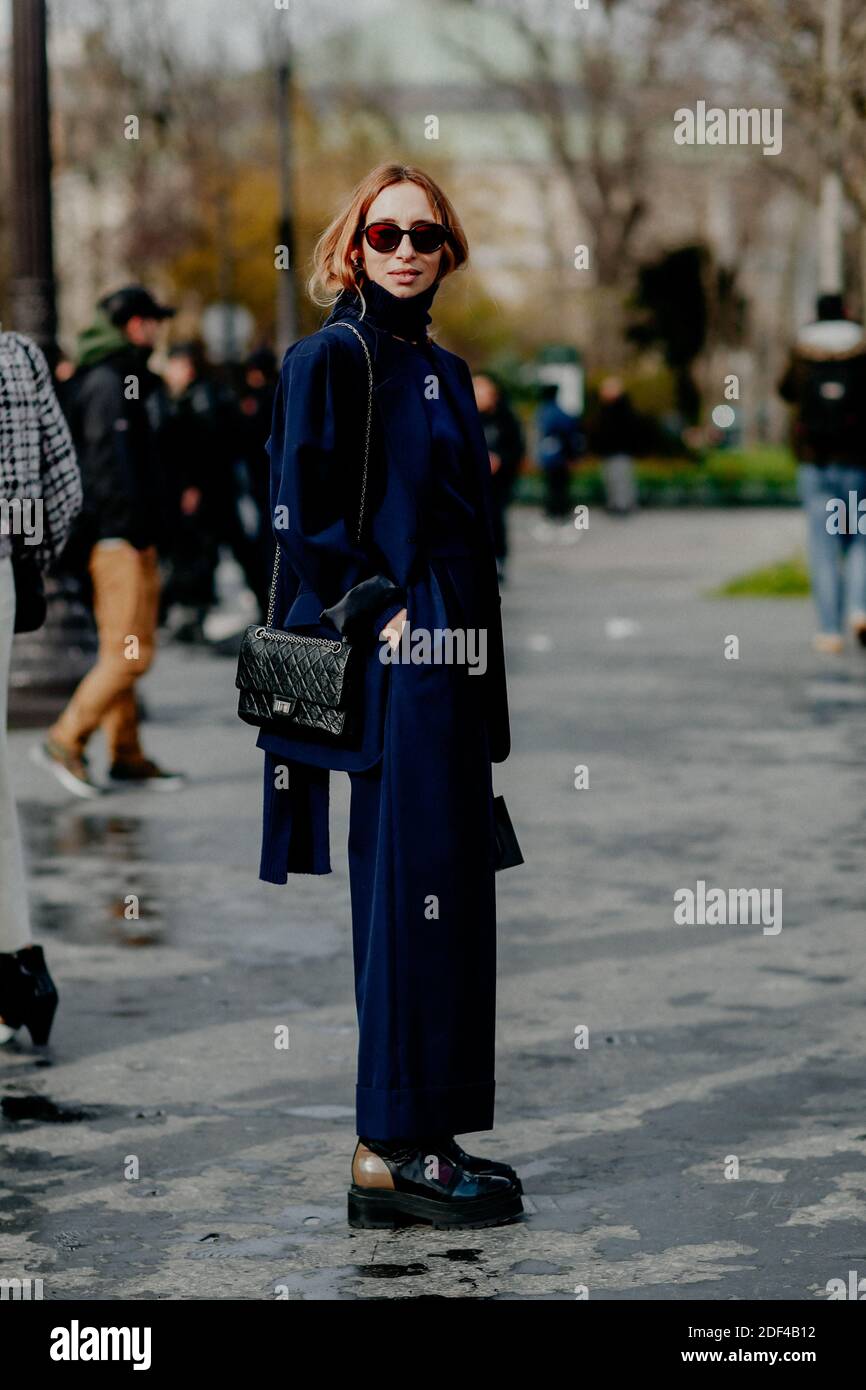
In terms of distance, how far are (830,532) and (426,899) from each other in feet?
34.7

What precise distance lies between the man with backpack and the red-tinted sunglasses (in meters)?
10.2

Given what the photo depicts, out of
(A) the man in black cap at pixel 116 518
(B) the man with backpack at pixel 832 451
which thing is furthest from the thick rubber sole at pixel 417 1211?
(B) the man with backpack at pixel 832 451

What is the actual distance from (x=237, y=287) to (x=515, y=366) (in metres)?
8.22

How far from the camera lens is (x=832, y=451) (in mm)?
14844

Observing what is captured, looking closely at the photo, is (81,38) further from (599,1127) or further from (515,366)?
(599,1127)

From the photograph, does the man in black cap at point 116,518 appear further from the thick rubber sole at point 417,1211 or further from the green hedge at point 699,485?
the green hedge at point 699,485

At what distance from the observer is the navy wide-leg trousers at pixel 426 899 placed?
15.5 ft

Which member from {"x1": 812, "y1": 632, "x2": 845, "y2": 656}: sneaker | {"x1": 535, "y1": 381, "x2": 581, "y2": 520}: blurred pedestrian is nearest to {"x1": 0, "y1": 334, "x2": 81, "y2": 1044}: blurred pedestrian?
{"x1": 812, "y1": 632, "x2": 845, "y2": 656}: sneaker

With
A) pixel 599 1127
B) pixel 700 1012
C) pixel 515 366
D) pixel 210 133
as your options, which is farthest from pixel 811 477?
pixel 515 366

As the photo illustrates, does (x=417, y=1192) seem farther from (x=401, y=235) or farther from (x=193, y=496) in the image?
(x=193, y=496)

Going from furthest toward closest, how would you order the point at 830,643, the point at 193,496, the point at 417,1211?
the point at 193,496 < the point at 830,643 < the point at 417,1211

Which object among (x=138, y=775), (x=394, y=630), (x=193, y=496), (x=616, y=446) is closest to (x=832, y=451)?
(x=193, y=496)

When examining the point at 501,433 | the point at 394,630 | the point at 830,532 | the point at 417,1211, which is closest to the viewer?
the point at 394,630
